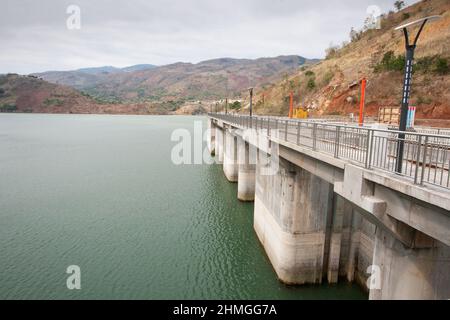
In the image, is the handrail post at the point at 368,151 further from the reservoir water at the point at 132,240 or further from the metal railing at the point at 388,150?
the reservoir water at the point at 132,240

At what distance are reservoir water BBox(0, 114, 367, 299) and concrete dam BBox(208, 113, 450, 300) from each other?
1.55 metres

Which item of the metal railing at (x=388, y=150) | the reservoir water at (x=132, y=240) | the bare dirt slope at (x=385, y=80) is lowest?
the reservoir water at (x=132, y=240)

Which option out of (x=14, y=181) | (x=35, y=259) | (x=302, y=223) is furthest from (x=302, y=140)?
(x=14, y=181)

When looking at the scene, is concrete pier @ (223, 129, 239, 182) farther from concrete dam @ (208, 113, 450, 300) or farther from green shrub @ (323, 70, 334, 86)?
green shrub @ (323, 70, 334, 86)

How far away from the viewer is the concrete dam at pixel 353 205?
620 cm

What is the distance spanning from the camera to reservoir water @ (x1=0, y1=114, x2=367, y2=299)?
13938 millimetres

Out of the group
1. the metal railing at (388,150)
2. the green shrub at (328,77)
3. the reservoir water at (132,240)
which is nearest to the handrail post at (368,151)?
the metal railing at (388,150)

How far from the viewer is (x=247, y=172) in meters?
25.6

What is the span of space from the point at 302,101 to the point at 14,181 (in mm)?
52540

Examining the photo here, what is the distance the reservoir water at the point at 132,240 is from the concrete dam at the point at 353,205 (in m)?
Result: 1.55

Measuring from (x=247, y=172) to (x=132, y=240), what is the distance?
1109cm

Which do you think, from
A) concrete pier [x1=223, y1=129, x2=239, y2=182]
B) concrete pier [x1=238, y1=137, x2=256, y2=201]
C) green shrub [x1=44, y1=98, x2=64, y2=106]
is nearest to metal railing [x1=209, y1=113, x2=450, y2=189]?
concrete pier [x1=238, y1=137, x2=256, y2=201]

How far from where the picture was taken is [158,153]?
52.0 meters
